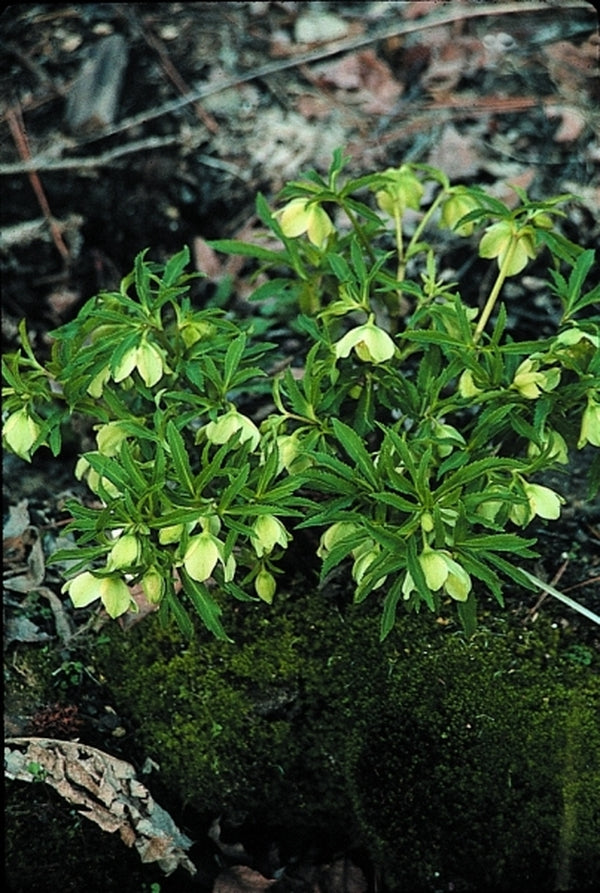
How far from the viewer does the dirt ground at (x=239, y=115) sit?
306 cm

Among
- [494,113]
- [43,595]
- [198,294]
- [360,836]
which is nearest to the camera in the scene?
[360,836]

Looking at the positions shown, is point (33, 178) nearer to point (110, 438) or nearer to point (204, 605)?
point (110, 438)

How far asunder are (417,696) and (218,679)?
0.38m

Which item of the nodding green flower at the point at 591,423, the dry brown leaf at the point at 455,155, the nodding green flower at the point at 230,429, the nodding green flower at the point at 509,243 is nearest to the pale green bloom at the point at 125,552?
the nodding green flower at the point at 230,429

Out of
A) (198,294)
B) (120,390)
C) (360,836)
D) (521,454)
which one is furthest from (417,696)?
(198,294)

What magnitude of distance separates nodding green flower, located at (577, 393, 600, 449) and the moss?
19.6 inches

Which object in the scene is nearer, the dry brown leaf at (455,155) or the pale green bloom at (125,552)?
the pale green bloom at (125,552)

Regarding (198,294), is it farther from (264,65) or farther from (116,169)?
(264,65)

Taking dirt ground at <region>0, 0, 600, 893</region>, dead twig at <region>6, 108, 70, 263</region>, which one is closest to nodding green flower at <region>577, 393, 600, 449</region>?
dirt ground at <region>0, 0, 600, 893</region>

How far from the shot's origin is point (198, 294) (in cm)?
299

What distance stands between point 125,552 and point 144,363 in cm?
34

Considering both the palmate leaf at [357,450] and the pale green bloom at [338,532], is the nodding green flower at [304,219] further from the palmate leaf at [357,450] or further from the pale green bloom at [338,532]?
the pale green bloom at [338,532]

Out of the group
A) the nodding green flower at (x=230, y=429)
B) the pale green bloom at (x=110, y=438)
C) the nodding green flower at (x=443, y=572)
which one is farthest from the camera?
the pale green bloom at (x=110, y=438)

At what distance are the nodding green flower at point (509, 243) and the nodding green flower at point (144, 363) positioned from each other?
63cm
